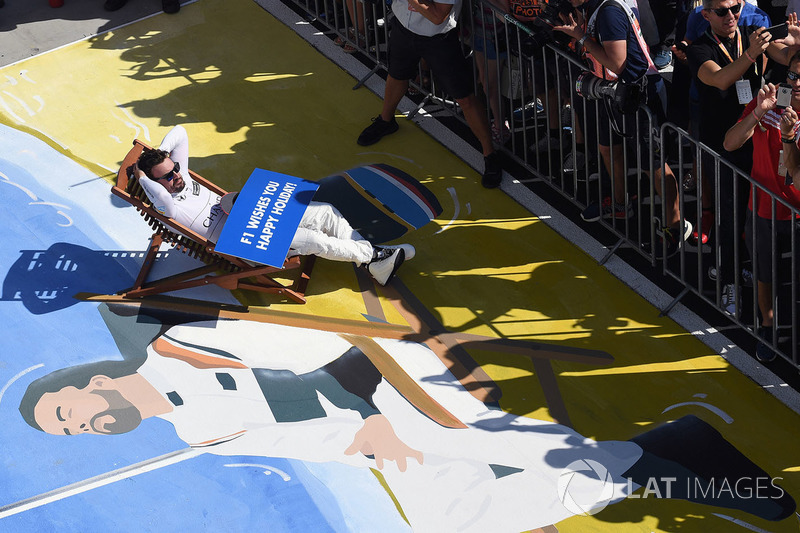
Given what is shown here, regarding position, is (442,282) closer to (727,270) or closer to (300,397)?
(300,397)

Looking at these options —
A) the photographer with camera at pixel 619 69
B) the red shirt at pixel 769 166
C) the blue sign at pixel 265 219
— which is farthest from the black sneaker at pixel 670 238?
the blue sign at pixel 265 219

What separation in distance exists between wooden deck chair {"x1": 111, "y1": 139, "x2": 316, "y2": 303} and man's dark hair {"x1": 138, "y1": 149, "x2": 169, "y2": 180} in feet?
0.63

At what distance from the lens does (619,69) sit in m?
6.30

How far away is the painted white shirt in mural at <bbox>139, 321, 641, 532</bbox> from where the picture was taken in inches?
220

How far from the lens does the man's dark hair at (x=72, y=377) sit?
6.39m

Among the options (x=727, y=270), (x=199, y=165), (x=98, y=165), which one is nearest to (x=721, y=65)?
(x=727, y=270)

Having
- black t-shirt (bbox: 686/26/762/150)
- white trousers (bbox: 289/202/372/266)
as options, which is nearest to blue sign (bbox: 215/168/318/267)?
white trousers (bbox: 289/202/372/266)

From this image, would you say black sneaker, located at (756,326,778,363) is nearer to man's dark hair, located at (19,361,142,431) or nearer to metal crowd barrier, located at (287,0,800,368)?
metal crowd barrier, located at (287,0,800,368)

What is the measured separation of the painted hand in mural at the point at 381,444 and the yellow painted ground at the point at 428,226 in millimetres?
745

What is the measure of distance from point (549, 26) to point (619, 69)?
0.92 metres

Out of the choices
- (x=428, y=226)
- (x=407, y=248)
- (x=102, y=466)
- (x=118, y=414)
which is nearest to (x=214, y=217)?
(x=407, y=248)

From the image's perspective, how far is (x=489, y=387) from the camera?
6.24m

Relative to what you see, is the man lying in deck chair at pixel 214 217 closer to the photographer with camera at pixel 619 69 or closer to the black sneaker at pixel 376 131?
the black sneaker at pixel 376 131

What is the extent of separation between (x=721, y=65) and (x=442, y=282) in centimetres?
243
